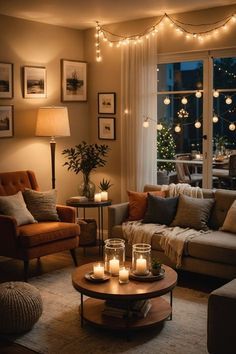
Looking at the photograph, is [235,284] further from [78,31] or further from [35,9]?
[78,31]

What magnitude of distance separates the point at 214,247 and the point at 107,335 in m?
1.33

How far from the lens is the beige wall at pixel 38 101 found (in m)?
5.93

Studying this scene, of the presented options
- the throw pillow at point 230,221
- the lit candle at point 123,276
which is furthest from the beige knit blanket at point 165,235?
the lit candle at point 123,276

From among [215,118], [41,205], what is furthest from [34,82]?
[215,118]

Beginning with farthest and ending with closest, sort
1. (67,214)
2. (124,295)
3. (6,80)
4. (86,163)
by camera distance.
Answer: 1. (86,163)
2. (6,80)
3. (67,214)
4. (124,295)

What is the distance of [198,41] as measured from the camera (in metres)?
5.80

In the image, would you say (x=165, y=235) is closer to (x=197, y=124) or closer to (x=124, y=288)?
(x=124, y=288)

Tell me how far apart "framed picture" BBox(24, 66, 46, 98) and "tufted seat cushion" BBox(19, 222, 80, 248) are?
1.66 meters

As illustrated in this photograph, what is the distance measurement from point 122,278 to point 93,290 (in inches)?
10.1

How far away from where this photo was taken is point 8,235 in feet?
16.4

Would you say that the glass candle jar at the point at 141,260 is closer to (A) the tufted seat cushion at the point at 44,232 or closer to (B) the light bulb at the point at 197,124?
(A) the tufted seat cushion at the point at 44,232

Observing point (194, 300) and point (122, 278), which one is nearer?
point (122, 278)

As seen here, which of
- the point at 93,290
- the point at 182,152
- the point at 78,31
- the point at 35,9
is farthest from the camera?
the point at 78,31

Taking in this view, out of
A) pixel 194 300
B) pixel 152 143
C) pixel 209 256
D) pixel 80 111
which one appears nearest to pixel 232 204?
pixel 209 256
